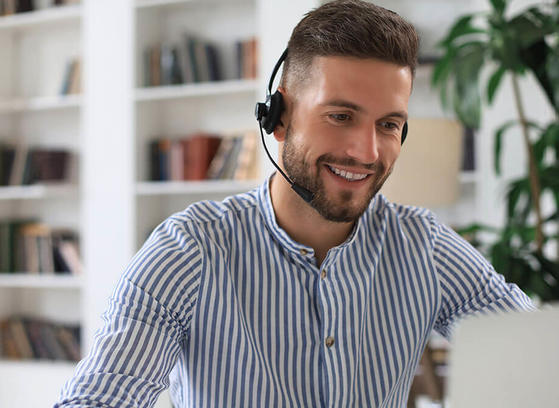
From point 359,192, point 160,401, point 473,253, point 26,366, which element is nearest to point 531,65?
point 473,253

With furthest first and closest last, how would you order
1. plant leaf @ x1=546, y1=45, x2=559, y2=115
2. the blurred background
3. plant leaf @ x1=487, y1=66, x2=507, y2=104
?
the blurred background, plant leaf @ x1=487, y1=66, x2=507, y2=104, plant leaf @ x1=546, y1=45, x2=559, y2=115

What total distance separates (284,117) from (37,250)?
285cm

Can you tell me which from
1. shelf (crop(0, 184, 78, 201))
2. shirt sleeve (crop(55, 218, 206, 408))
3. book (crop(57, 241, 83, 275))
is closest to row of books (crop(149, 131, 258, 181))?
shelf (crop(0, 184, 78, 201))

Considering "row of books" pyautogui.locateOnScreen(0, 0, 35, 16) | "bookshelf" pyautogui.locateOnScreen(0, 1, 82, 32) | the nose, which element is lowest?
the nose

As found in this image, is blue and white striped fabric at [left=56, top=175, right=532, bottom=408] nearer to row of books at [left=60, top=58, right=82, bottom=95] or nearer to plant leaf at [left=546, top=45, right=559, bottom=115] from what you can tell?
plant leaf at [left=546, top=45, right=559, bottom=115]

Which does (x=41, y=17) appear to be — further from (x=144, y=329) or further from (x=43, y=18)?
(x=144, y=329)

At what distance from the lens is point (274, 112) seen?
3.51 feet

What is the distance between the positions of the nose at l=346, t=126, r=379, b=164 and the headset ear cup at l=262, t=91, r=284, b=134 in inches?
6.1

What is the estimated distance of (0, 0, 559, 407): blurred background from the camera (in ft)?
9.96

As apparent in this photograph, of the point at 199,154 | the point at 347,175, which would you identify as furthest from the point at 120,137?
the point at 347,175

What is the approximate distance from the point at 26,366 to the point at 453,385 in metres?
3.44

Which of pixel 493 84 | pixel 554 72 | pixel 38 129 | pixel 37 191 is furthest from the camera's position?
pixel 38 129

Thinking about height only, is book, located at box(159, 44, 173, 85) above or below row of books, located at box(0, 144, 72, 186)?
above

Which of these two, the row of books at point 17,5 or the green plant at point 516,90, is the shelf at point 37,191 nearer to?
the row of books at point 17,5
